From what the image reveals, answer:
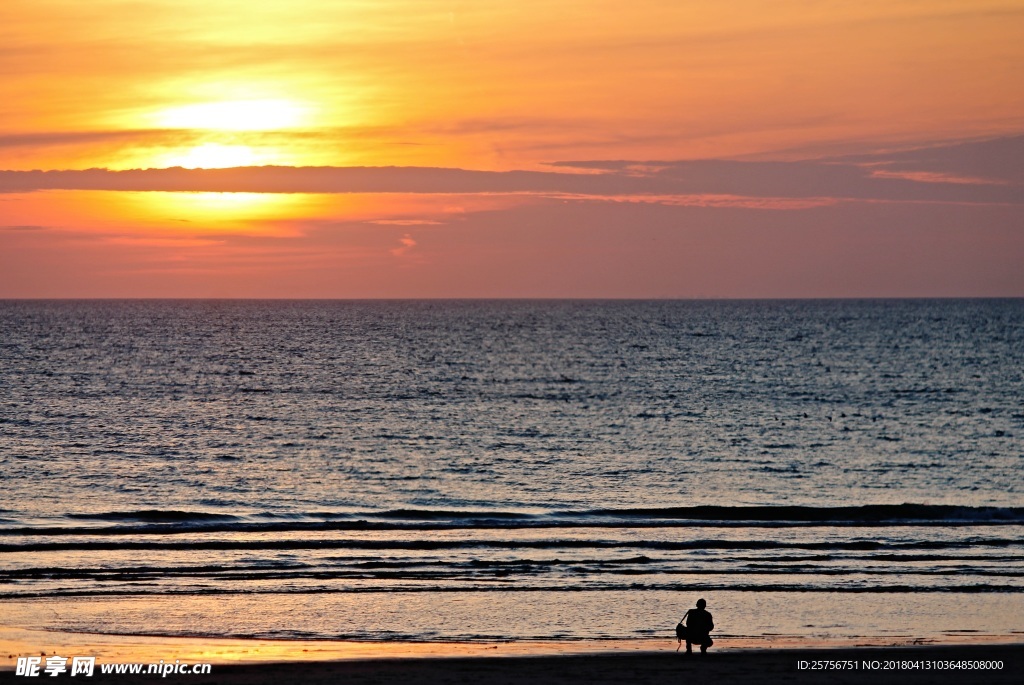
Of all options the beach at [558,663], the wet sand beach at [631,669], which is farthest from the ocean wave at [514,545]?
the wet sand beach at [631,669]

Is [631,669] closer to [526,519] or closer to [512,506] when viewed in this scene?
[526,519]

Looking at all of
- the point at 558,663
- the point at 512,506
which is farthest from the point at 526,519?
the point at 558,663

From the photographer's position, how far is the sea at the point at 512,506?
21234mm

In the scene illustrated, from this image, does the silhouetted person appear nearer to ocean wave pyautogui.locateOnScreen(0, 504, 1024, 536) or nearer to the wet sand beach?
the wet sand beach

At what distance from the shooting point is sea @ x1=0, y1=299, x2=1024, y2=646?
21.2 metres

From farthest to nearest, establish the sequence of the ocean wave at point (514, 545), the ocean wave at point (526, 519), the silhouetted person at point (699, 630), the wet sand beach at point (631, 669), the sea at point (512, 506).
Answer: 1. the ocean wave at point (526, 519)
2. the ocean wave at point (514, 545)
3. the sea at point (512, 506)
4. the silhouetted person at point (699, 630)
5. the wet sand beach at point (631, 669)

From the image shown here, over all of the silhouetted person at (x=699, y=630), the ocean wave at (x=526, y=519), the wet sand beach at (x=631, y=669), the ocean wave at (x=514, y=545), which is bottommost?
the wet sand beach at (x=631, y=669)

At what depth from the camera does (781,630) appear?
1997 cm

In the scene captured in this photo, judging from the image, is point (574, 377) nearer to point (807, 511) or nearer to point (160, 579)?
point (807, 511)

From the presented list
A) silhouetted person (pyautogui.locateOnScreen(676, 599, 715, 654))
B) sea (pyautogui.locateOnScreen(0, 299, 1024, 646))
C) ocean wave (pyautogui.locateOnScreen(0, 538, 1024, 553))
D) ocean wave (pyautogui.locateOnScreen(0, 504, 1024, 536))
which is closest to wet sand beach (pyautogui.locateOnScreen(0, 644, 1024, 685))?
silhouetted person (pyautogui.locateOnScreen(676, 599, 715, 654))

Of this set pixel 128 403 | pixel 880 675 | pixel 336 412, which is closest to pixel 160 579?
pixel 880 675

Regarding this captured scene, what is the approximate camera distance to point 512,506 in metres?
34.9

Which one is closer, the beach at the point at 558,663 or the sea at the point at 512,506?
the beach at the point at 558,663

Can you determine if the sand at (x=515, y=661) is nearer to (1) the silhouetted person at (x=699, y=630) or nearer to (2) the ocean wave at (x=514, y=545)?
(1) the silhouetted person at (x=699, y=630)
